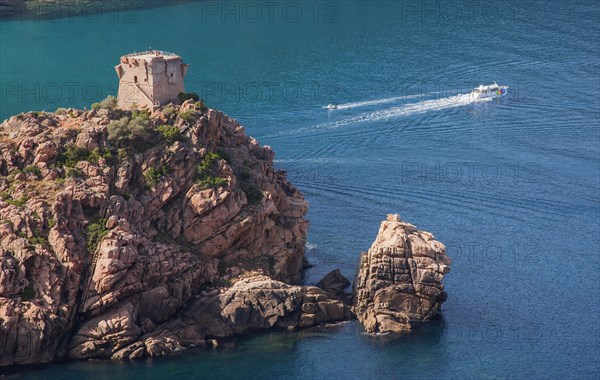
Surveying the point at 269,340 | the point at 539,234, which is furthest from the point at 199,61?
the point at 269,340

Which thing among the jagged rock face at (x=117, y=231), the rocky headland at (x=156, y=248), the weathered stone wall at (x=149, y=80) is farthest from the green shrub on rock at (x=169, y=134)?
the weathered stone wall at (x=149, y=80)

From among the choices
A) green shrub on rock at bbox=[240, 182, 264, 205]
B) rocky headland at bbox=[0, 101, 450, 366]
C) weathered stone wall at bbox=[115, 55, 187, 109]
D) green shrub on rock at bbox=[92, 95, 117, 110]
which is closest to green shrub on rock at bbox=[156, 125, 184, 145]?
rocky headland at bbox=[0, 101, 450, 366]

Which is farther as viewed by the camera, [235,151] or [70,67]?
[70,67]

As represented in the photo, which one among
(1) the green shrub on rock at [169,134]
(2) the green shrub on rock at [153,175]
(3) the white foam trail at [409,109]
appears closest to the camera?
(2) the green shrub on rock at [153,175]

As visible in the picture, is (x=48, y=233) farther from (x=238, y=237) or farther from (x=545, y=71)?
(x=545, y=71)

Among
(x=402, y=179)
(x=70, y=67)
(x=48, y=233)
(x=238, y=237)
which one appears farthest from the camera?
(x=70, y=67)

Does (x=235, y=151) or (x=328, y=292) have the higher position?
(x=235, y=151)

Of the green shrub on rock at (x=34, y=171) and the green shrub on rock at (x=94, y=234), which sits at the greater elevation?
the green shrub on rock at (x=34, y=171)

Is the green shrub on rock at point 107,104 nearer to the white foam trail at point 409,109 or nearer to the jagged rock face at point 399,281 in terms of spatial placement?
the jagged rock face at point 399,281
